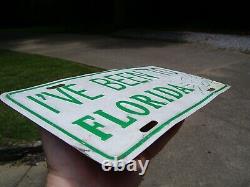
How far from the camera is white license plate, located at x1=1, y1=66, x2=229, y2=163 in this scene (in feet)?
4.31

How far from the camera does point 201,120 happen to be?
4875 millimetres

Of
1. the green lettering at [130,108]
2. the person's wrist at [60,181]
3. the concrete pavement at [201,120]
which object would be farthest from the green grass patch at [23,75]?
the green lettering at [130,108]

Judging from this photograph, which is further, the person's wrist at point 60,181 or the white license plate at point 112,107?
the person's wrist at point 60,181

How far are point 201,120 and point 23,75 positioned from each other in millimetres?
3626

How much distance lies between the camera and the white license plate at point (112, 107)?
51.7 inches

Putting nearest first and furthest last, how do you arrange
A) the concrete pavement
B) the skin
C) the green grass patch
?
the skin → the concrete pavement → the green grass patch

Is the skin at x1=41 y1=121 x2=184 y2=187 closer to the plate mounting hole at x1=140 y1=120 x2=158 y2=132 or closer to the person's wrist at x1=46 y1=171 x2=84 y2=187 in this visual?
the person's wrist at x1=46 y1=171 x2=84 y2=187

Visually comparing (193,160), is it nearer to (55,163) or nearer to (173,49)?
(55,163)

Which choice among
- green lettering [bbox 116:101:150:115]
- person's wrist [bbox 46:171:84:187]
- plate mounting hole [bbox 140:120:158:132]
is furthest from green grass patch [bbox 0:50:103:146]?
plate mounting hole [bbox 140:120:158:132]

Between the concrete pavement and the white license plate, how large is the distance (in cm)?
188

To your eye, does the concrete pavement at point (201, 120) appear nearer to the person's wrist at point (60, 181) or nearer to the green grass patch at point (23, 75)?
the green grass patch at point (23, 75)

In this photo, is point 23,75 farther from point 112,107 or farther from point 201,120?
point 112,107

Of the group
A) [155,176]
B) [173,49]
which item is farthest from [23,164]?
[173,49]

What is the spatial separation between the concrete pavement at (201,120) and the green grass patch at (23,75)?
51cm
